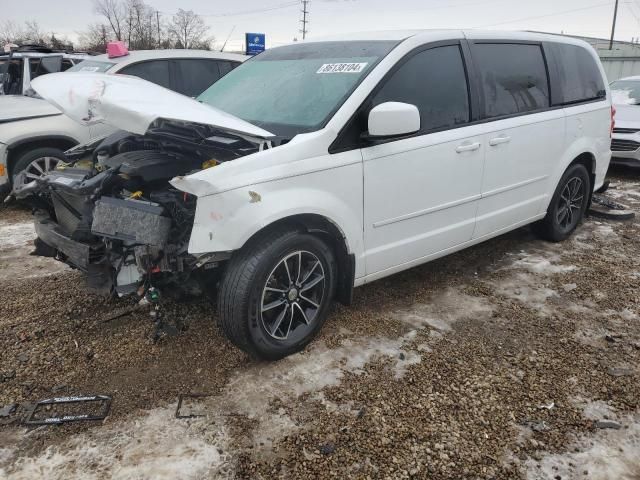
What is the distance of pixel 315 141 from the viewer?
287 centimetres

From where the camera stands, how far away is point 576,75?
469cm

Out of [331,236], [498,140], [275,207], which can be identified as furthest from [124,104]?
[498,140]

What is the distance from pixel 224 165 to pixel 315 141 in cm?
57

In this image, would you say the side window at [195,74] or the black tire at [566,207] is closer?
the black tire at [566,207]

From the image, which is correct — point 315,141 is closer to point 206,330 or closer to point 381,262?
point 381,262

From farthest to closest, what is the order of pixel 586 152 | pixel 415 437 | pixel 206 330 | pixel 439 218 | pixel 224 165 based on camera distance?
pixel 586 152
pixel 439 218
pixel 206 330
pixel 224 165
pixel 415 437

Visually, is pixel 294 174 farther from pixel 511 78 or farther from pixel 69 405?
pixel 511 78

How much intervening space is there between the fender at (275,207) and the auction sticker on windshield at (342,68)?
670 millimetres

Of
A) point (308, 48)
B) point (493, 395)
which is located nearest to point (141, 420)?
point (493, 395)

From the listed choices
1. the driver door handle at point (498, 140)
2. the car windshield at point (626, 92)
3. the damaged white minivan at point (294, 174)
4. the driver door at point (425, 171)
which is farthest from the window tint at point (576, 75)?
the car windshield at point (626, 92)

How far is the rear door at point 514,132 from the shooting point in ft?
12.6

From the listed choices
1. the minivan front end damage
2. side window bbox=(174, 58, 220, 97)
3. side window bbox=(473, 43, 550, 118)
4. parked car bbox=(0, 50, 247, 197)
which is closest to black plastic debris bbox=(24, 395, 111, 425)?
the minivan front end damage

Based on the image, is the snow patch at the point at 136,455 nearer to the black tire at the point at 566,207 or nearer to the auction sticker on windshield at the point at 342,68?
the auction sticker on windshield at the point at 342,68

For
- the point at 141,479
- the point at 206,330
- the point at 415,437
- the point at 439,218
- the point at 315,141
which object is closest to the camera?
the point at 141,479
